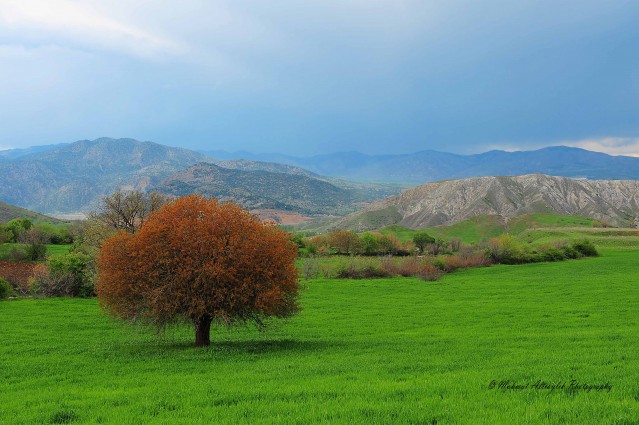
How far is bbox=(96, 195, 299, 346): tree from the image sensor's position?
73.7 feet

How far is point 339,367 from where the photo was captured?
17.4m

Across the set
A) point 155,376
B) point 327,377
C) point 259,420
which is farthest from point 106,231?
point 259,420

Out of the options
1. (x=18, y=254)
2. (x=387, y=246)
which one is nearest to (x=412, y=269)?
(x=387, y=246)

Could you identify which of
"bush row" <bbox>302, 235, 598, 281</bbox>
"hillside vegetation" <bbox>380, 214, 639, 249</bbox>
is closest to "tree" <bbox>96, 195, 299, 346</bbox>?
"bush row" <bbox>302, 235, 598, 281</bbox>

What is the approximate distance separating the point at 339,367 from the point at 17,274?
58.8m

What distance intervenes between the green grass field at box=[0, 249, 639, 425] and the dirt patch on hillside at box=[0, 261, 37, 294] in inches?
542

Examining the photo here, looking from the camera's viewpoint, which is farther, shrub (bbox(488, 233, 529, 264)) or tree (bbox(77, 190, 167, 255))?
shrub (bbox(488, 233, 529, 264))

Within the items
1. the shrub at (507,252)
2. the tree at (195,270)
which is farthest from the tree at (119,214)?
the shrub at (507,252)

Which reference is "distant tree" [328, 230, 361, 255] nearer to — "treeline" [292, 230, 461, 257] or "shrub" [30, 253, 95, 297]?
"treeline" [292, 230, 461, 257]

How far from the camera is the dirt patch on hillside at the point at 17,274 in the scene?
184 ft

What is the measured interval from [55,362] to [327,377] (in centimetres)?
1325

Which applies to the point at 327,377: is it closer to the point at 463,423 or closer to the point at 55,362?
the point at 463,423

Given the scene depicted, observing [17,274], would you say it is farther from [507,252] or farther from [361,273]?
[507,252]

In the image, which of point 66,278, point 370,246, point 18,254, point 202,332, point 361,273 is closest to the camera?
point 202,332
